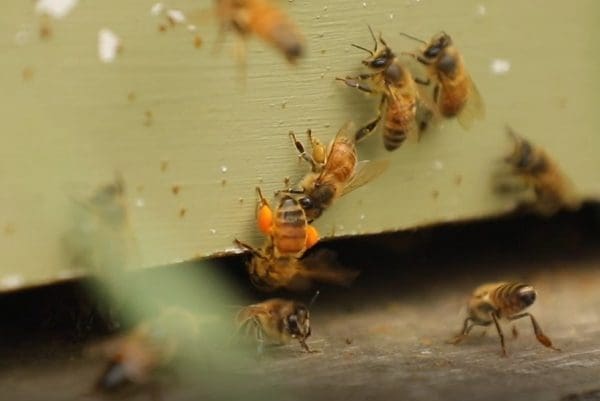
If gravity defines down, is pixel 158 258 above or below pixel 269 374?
above

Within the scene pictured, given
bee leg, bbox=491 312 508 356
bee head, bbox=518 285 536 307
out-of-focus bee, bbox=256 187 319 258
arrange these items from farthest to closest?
bee head, bbox=518 285 536 307, bee leg, bbox=491 312 508 356, out-of-focus bee, bbox=256 187 319 258

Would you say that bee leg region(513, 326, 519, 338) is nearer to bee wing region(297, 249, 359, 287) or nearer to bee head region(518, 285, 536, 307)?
bee head region(518, 285, 536, 307)

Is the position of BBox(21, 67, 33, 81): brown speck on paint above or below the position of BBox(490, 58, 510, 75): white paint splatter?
below

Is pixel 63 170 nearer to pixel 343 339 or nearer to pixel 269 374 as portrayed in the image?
pixel 269 374

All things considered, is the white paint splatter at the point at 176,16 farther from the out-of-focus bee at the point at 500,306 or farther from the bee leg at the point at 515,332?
the bee leg at the point at 515,332

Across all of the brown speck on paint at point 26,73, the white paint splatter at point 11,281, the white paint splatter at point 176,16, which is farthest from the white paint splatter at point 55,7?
the white paint splatter at point 11,281

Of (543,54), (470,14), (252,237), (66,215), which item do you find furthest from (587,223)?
(66,215)

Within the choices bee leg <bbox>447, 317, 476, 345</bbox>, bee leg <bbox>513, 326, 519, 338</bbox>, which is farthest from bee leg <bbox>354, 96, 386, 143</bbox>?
bee leg <bbox>513, 326, 519, 338</bbox>
